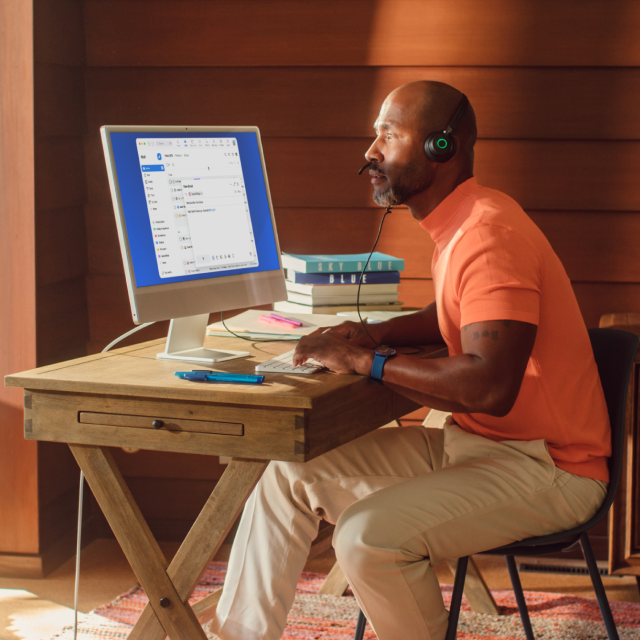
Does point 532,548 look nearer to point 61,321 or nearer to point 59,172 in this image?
point 61,321

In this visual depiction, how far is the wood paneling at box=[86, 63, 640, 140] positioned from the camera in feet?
8.14

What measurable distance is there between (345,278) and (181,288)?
25.0 inches

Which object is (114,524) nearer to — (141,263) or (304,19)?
(141,263)

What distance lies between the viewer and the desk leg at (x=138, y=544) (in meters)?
1.52

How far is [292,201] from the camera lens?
266cm

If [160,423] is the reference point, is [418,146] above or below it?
above

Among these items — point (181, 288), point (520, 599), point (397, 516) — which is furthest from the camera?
point (520, 599)

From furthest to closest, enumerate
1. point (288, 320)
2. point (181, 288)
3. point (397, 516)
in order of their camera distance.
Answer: point (288, 320), point (181, 288), point (397, 516)

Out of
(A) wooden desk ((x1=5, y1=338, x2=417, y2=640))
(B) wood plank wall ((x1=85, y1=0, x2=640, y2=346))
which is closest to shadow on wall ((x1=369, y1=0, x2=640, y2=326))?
(B) wood plank wall ((x1=85, y1=0, x2=640, y2=346))

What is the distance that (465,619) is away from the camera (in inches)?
89.3

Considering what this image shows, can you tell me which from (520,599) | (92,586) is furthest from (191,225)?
(92,586)

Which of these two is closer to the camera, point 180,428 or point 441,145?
point 180,428

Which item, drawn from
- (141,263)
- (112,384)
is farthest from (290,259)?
(112,384)

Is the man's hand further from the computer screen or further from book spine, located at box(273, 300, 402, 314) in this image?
book spine, located at box(273, 300, 402, 314)
